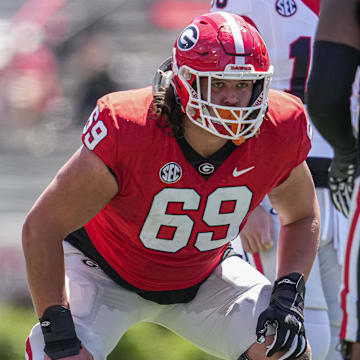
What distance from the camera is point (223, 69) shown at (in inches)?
109

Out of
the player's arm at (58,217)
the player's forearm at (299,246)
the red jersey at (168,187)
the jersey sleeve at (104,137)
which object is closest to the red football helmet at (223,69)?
the red jersey at (168,187)

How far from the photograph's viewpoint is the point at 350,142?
2.83 meters

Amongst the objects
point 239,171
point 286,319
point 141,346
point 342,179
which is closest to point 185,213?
point 239,171

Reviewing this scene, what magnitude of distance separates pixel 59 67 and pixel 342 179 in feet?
25.6

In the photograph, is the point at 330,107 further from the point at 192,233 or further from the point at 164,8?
the point at 164,8

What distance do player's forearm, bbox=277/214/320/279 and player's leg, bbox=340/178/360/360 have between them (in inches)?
24.4

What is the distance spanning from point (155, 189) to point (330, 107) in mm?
658

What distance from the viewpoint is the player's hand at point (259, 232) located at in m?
3.59

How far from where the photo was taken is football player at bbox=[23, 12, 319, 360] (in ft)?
9.04

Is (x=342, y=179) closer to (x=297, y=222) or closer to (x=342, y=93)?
(x=297, y=222)

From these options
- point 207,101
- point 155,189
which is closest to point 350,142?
point 207,101

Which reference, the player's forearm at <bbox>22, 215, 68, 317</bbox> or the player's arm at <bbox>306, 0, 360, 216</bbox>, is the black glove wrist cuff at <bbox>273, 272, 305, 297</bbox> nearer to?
the player's arm at <bbox>306, 0, 360, 216</bbox>

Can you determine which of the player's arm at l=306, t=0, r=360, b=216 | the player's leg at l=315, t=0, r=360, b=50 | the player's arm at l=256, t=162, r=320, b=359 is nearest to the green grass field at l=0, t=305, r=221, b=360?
the player's arm at l=256, t=162, r=320, b=359

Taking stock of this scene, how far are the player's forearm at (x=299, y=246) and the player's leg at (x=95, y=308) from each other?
532 mm
